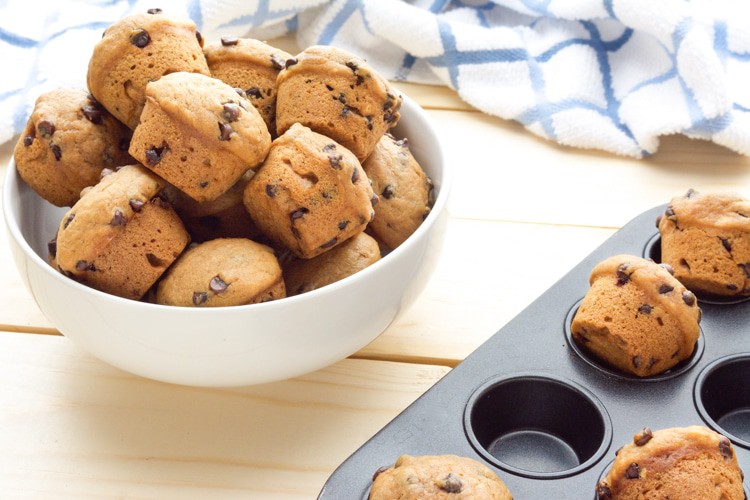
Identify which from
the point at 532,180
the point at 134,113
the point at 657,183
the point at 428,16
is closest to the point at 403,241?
the point at 134,113

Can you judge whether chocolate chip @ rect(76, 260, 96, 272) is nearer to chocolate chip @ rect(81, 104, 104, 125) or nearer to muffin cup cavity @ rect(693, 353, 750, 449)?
chocolate chip @ rect(81, 104, 104, 125)

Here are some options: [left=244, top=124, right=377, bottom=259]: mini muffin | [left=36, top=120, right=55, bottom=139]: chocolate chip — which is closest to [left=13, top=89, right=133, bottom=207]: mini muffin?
[left=36, top=120, right=55, bottom=139]: chocolate chip

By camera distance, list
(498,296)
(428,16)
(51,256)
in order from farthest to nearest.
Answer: (428,16), (498,296), (51,256)

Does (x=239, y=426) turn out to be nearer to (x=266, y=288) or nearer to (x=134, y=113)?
(x=266, y=288)

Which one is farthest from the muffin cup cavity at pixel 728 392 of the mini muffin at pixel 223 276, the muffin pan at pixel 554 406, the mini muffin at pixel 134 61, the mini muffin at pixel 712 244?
the mini muffin at pixel 134 61

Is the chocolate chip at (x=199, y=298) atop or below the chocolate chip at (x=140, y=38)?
below

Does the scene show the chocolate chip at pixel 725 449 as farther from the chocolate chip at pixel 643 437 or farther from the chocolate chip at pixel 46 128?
the chocolate chip at pixel 46 128
